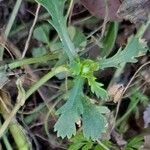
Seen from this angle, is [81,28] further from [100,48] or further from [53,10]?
[53,10]

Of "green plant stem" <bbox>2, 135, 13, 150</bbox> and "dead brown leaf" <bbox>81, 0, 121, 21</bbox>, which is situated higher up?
"dead brown leaf" <bbox>81, 0, 121, 21</bbox>

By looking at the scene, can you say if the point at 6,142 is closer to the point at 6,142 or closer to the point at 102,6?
the point at 6,142

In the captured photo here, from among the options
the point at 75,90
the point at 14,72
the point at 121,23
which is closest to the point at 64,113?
the point at 75,90

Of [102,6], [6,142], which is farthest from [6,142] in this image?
[102,6]

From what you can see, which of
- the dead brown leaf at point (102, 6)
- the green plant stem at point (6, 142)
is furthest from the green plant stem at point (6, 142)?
the dead brown leaf at point (102, 6)

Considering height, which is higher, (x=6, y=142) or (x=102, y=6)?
(x=102, y=6)

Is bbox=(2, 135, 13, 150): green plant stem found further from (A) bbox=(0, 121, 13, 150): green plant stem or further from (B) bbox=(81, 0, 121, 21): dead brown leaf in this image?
(B) bbox=(81, 0, 121, 21): dead brown leaf

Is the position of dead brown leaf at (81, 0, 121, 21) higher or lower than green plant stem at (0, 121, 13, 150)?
higher

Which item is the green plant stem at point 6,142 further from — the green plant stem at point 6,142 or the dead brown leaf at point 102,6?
the dead brown leaf at point 102,6

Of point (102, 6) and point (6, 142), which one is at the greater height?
point (102, 6)

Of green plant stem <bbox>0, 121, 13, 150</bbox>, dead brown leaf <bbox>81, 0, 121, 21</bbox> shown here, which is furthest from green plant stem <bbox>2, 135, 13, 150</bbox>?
dead brown leaf <bbox>81, 0, 121, 21</bbox>

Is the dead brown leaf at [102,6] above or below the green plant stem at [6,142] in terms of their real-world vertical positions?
above
